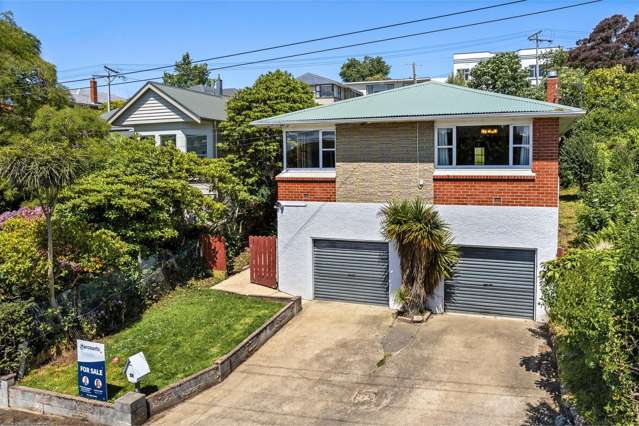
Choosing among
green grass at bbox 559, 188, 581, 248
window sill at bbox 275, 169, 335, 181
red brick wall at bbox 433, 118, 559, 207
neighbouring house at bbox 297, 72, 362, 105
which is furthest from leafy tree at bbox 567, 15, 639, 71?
window sill at bbox 275, 169, 335, 181

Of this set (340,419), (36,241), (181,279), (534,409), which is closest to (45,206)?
(36,241)

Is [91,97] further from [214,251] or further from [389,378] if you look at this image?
[389,378]

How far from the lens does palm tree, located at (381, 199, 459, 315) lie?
1378 cm

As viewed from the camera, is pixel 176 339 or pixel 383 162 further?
pixel 383 162

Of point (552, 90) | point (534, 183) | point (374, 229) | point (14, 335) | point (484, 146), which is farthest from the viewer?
point (552, 90)

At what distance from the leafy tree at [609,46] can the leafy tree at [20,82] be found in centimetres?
5226

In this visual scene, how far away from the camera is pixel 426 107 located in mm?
15109

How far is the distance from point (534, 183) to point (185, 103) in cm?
1859

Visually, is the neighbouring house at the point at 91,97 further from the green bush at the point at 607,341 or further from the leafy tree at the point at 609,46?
the leafy tree at the point at 609,46

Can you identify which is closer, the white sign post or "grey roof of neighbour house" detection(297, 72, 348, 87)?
the white sign post

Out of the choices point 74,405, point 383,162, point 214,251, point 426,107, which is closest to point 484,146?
point 426,107

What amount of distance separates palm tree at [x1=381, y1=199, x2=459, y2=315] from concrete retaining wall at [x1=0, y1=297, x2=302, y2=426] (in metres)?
5.10

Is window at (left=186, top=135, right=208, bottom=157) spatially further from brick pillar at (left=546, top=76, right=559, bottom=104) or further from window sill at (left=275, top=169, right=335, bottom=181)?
brick pillar at (left=546, top=76, right=559, bottom=104)

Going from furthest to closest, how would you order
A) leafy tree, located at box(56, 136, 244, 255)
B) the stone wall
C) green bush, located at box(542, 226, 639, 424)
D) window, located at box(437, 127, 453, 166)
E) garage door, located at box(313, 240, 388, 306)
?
1. garage door, located at box(313, 240, 388, 306)
2. leafy tree, located at box(56, 136, 244, 255)
3. the stone wall
4. window, located at box(437, 127, 453, 166)
5. green bush, located at box(542, 226, 639, 424)
